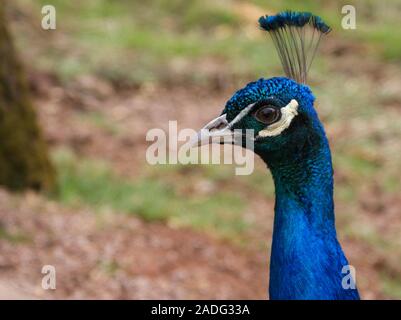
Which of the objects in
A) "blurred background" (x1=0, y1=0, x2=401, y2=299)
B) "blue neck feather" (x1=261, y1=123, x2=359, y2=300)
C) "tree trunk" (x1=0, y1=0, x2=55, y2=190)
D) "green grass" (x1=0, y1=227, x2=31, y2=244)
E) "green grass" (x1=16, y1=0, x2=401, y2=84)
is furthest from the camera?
"green grass" (x1=16, y1=0, x2=401, y2=84)

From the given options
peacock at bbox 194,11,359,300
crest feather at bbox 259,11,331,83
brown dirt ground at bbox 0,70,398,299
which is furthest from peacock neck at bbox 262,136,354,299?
brown dirt ground at bbox 0,70,398,299

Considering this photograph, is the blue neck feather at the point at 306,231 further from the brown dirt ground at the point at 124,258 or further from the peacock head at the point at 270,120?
the brown dirt ground at the point at 124,258

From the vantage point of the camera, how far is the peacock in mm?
1974

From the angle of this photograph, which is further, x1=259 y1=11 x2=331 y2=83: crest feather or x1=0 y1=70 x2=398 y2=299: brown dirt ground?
x1=0 y1=70 x2=398 y2=299: brown dirt ground

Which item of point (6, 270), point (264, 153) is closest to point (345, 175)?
point (6, 270)

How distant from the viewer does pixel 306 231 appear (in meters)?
1.98

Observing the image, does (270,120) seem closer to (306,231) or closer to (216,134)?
(216,134)

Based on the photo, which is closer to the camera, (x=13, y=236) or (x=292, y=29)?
(x=292, y=29)

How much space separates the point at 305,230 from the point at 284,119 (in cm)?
27

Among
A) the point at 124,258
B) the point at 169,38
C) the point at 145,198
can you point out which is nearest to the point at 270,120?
the point at 124,258

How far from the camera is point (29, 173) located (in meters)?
4.33

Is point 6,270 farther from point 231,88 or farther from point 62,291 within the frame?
point 231,88

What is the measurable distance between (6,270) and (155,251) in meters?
0.81

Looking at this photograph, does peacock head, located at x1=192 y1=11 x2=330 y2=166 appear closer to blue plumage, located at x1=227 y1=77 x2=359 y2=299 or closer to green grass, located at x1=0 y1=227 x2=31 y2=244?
blue plumage, located at x1=227 y1=77 x2=359 y2=299
